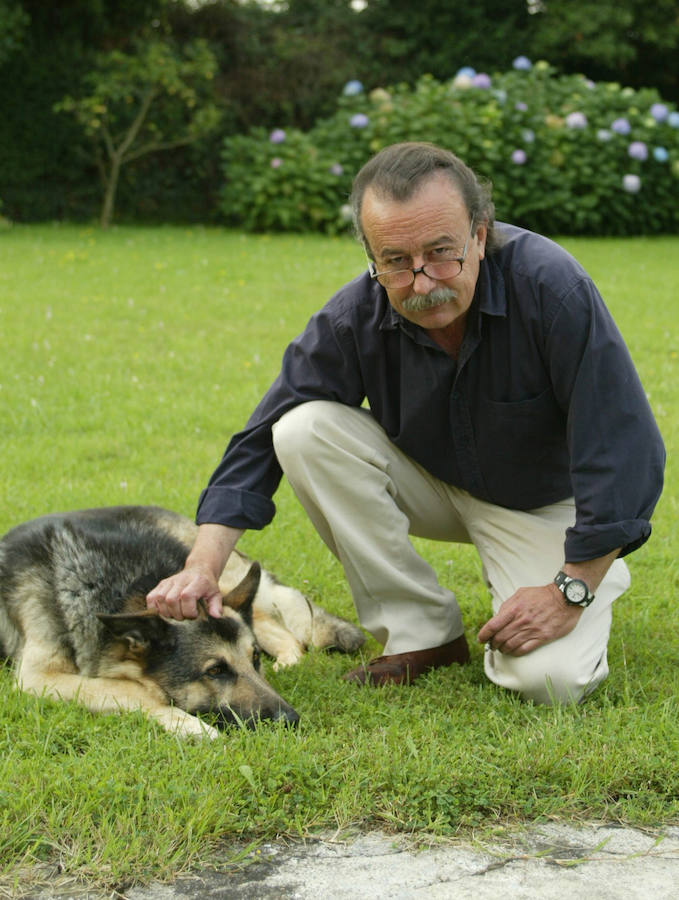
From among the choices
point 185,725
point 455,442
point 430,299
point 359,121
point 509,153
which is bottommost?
point 185,725

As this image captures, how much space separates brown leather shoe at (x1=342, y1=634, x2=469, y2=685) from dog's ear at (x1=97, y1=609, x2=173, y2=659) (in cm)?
73

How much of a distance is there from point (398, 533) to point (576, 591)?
0.74m

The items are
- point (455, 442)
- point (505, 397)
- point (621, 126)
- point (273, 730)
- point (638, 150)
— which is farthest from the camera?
point (621, 126)

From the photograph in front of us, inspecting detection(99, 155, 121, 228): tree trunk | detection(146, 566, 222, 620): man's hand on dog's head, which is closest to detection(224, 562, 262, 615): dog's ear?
detection(146, 566, 222, 620): man's hand on dog's head

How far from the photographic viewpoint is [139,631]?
3615mm

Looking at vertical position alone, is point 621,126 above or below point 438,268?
above

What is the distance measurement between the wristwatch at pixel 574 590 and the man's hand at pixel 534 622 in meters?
0.04

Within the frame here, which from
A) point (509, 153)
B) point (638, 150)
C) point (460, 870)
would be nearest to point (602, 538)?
point (460, 870)

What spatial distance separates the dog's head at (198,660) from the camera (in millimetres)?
3590

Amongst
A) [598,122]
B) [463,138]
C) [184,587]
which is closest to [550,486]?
[184,587]

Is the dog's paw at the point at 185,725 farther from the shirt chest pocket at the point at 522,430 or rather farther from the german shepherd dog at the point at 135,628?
the shirt chest pocket at the point at 522,430

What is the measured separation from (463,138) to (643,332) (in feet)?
25.1

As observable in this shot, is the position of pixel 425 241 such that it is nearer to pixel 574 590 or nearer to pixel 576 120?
pixel 574 590

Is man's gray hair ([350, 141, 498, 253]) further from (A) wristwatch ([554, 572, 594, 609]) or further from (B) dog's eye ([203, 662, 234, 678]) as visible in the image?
(B) dog's eye ([203, 662, 234, 678])
